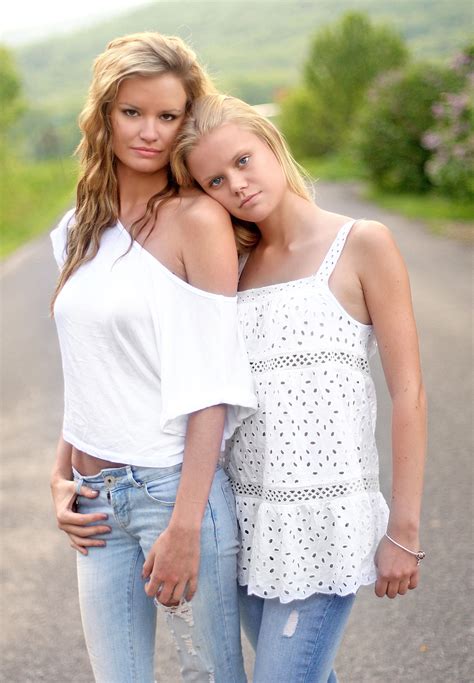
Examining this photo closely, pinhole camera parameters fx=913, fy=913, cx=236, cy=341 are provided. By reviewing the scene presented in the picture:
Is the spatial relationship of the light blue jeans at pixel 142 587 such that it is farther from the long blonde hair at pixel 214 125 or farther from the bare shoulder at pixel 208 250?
the long blonde hair at pixel 214 125

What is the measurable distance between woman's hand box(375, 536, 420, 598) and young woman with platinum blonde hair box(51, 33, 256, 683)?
32 cm

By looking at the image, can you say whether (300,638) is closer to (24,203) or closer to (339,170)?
(24,203)

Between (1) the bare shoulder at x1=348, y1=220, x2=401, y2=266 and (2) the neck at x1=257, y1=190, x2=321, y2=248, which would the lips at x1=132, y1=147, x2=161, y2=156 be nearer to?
(2) the neck at x1=257, y1=190, x2=321, y2=248

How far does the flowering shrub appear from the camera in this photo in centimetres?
1336

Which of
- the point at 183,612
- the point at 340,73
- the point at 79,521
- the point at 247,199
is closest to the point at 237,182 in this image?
the point at 247,199

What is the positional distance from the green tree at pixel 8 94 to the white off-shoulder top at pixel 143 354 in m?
22.8

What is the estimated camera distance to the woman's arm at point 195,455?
6.17 ft

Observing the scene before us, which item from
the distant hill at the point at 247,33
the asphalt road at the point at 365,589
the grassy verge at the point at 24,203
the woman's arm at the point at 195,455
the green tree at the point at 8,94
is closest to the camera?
the woman's arm at the point at 195,455

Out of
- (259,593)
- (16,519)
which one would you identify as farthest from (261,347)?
(16,519)

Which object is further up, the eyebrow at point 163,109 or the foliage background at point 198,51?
the eyebrow at point 163,109

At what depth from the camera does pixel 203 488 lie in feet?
6.20

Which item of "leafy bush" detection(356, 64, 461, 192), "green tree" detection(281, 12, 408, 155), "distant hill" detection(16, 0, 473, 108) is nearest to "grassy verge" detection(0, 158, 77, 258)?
"leafy bush" detection(356, 64, 461, 192)

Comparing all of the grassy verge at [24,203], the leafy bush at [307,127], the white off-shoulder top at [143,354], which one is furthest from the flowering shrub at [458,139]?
the leafy bush at [307,127]

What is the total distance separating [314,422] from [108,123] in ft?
2.64
